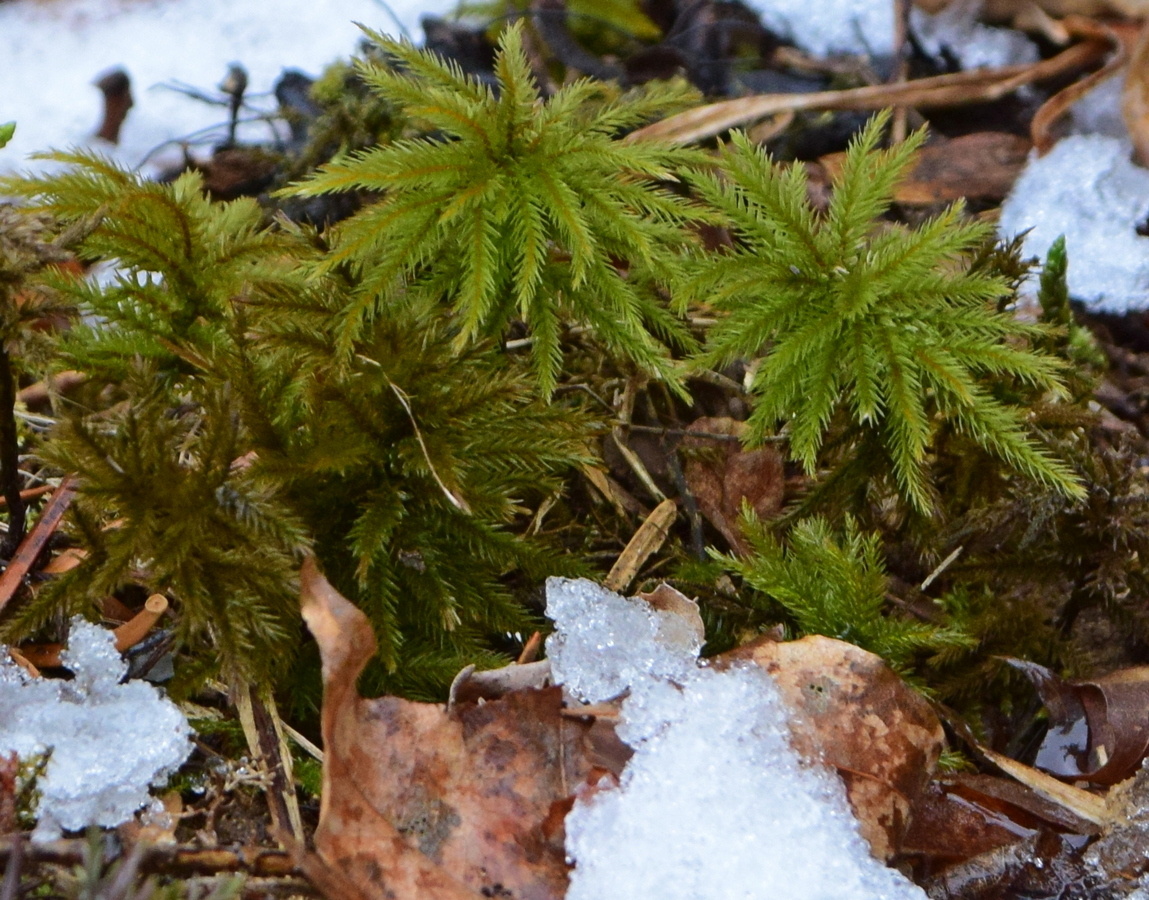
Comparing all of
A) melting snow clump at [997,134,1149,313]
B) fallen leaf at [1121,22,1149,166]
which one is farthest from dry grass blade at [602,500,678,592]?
fallen leaf at [1121,22,1149,166]

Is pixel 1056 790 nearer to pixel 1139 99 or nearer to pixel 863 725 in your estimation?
pixel 863 725

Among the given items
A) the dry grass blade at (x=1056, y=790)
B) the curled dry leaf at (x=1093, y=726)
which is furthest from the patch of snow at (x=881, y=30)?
the dry grass blade at (x=1056, y=790)

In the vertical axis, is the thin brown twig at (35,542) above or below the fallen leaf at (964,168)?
below

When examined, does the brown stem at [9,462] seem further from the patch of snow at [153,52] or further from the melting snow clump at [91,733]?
the patch of snow at [153,52]

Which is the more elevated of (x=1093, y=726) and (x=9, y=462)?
(x=9, y=462)

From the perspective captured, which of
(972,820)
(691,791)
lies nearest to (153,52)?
(691,791)

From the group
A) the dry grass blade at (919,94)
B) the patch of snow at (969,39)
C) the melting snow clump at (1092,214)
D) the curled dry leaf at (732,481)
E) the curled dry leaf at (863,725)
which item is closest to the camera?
the curled dry leaf at (863,725)

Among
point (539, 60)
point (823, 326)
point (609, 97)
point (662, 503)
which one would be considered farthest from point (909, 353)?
point (539, 60)
